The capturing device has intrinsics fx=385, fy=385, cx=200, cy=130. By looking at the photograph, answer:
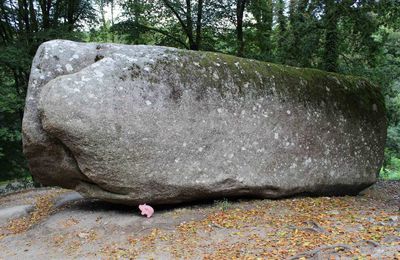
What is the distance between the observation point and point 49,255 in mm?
5844

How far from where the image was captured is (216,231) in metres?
6.12

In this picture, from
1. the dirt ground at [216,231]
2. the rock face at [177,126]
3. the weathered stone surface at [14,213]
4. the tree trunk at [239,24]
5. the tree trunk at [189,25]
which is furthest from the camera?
the tree trunk at [189,25]

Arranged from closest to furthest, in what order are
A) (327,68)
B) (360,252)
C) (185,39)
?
(360,252) < (327,68) < (185,39)

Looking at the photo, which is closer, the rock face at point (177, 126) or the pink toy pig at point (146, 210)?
the rock face at point (177, 126)

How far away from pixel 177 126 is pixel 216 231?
1937 mm

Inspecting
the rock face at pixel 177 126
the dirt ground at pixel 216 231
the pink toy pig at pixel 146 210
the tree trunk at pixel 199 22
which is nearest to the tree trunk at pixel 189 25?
the tree trunk at pixel 199 22

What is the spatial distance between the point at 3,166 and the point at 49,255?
38.0 feet

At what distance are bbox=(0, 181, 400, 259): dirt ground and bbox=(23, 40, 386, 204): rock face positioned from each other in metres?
0.47

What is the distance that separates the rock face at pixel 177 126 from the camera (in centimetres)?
635

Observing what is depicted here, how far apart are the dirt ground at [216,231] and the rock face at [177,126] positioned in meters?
0.47

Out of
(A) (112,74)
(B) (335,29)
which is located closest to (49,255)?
(A) (112,74)

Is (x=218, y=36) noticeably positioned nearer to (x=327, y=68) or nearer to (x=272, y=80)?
(x=327, y=68)

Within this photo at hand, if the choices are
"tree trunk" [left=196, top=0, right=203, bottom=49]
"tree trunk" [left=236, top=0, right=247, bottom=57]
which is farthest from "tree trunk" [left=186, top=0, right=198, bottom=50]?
"tree trunk" [left=236, top=0, right=247, bottom=57]

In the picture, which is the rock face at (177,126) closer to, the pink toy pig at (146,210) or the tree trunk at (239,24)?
the pink toy pig at (146,210)
